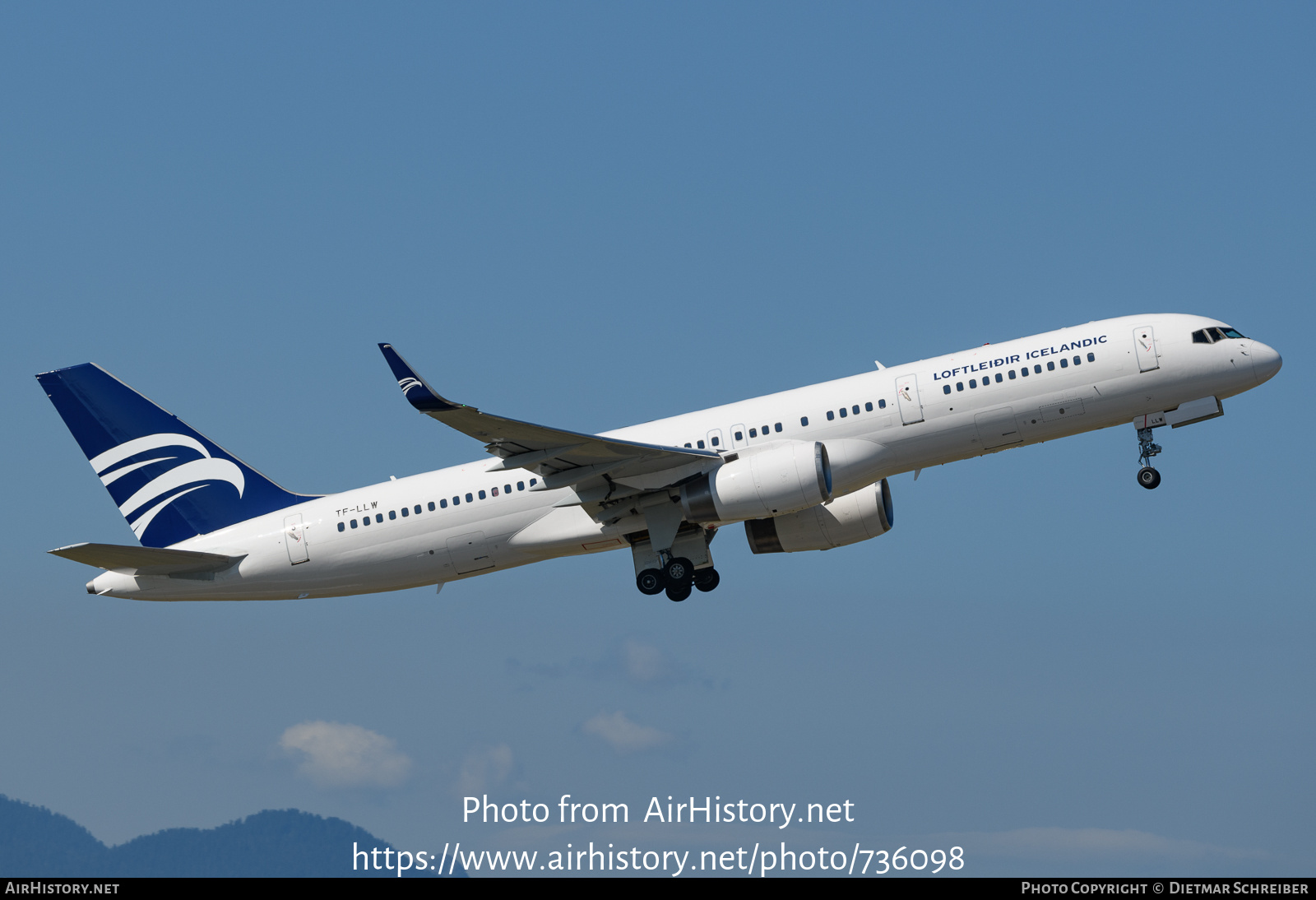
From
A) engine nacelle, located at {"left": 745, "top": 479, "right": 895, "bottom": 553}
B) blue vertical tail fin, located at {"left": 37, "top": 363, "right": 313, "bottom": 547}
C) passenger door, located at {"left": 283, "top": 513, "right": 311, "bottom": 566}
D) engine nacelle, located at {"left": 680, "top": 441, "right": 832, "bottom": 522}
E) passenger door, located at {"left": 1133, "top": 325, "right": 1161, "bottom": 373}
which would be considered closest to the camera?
engine nacelle, located at {"left": 680, "top": 441, "right": 832, "bottom": 522}

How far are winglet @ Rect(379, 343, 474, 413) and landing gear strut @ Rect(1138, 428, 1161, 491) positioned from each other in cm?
1744

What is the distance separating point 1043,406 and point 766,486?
7.26 m

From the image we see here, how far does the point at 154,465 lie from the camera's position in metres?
40.3

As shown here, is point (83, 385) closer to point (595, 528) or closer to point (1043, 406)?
point (595, 528)

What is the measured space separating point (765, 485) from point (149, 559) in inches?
673

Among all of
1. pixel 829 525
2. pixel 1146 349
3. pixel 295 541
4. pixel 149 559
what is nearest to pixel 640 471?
pixel 829 525

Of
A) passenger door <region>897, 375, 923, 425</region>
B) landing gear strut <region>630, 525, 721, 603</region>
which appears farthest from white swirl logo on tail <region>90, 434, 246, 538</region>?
passenger door <region>897, 375, 923, 425</region>

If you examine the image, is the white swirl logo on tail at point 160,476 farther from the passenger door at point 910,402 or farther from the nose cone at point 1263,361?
the nose cone at point 1263,361

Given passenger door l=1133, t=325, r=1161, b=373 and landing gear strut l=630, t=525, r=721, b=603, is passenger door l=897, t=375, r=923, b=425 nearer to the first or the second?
passenger door l=1133, t=325, r=1161, b=373

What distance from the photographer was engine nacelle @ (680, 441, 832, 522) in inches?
1316

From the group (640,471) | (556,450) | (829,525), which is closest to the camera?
(556,450)

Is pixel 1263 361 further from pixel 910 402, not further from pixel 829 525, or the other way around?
pixel 829 525

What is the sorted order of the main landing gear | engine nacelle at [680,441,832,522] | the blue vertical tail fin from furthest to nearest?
the blue vertical tail fin
the main landing gear
engine nacelle at [680,441,832,522]
